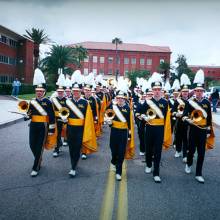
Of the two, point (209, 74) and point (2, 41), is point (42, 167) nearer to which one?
Result: point (2, 41)

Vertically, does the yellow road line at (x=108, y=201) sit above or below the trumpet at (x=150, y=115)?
below

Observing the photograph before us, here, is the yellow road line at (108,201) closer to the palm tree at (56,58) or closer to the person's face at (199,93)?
the person's face at (199,93)

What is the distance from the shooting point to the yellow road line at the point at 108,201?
472 cm

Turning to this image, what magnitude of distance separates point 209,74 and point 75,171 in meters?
95.3

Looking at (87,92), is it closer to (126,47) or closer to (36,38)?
(36,38)

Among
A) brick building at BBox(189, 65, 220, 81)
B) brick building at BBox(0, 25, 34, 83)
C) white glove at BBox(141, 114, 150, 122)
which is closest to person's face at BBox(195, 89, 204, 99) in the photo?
white glove at BBox(141, 114, 150, 122)

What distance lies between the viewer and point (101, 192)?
5746mm

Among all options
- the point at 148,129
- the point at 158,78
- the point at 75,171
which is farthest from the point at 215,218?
the point at 158,78

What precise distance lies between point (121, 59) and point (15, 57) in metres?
47.0

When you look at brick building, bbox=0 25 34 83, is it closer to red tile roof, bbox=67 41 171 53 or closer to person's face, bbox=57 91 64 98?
person's face, bbox=57 91 64 98

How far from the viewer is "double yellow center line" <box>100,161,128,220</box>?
4.74 meters

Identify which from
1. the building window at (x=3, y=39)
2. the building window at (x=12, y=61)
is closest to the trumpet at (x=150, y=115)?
the building window at (x=3, y=39)

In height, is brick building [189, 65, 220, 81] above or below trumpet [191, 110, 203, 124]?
above

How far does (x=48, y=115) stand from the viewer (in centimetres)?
705
